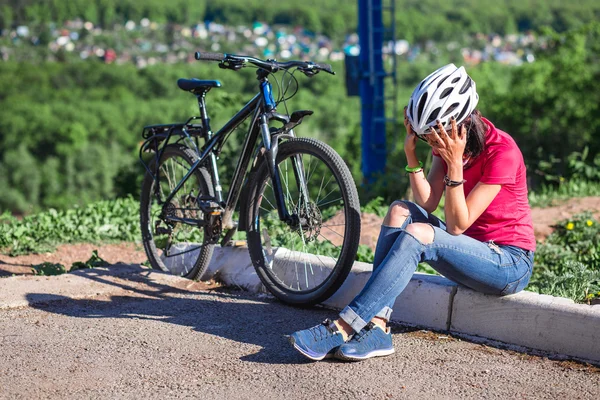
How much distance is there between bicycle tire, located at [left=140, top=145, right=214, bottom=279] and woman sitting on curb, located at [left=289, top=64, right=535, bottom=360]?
1662 mm

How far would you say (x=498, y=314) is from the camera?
12.9 ft

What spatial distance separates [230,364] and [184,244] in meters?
2.03

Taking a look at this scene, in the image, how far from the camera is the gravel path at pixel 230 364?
10.9 ft

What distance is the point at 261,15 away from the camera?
130 m

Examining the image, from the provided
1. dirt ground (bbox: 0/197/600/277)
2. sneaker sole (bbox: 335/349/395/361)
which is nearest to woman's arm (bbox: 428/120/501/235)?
sneaker sole (bbox: 335/349/395/361)

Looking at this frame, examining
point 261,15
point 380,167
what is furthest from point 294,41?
point 380,167

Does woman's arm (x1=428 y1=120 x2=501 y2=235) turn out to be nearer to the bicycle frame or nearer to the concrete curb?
the concrete curb

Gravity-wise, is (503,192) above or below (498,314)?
above

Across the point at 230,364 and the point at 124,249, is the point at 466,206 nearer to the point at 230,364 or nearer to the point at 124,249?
the point at 230,364

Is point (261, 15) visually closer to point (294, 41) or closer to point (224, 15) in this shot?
point (224, 15)

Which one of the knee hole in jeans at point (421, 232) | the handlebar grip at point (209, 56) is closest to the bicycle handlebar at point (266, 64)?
the handlebar grip at point (209, 56)

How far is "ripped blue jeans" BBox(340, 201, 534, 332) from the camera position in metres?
3.68

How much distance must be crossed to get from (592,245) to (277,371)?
3742 mm

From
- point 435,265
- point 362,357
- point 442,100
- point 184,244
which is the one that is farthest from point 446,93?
point 184,244
